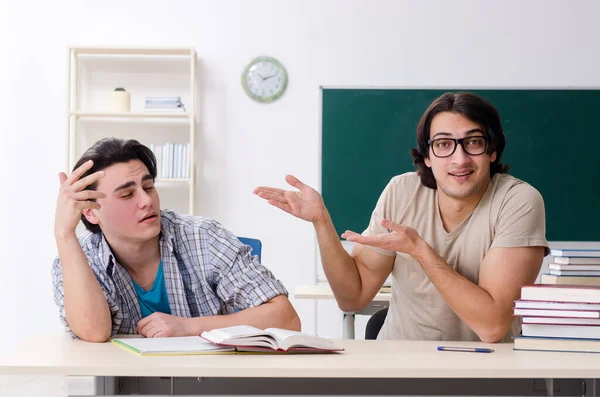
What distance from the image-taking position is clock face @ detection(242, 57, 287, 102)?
5.24 metres

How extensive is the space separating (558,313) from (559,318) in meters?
0.01

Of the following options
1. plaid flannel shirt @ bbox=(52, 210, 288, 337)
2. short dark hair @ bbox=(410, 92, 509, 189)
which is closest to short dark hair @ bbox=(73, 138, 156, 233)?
plaid flannel shirt @ bbox=(52, 210, 288, 337)

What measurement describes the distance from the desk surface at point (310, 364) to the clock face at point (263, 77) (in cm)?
356

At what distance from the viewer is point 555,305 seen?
74.2 inches

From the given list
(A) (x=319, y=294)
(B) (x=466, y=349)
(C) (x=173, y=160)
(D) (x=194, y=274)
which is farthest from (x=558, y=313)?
(C) (x=173, y=160)

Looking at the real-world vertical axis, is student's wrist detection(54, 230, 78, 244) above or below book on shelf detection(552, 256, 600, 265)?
above

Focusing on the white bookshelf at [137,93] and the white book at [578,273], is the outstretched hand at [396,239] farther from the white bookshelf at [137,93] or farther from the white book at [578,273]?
the white bookshelf at [137,93]

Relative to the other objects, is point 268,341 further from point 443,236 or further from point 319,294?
point 319,294

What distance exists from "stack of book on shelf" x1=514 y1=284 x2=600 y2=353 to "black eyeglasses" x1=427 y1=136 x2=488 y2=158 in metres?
0.51

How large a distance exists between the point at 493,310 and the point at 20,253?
13.0ft

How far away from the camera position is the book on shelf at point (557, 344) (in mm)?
1855

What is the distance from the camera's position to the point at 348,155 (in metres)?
5.26

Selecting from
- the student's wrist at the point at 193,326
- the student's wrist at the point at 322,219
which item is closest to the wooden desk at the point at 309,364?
the student's wrist at the point at 193,326

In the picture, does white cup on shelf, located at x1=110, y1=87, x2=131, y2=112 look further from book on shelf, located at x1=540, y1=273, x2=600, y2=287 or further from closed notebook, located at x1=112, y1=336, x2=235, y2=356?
book on shelf, located at x1=540, y1=273, x2=600, y2=287
